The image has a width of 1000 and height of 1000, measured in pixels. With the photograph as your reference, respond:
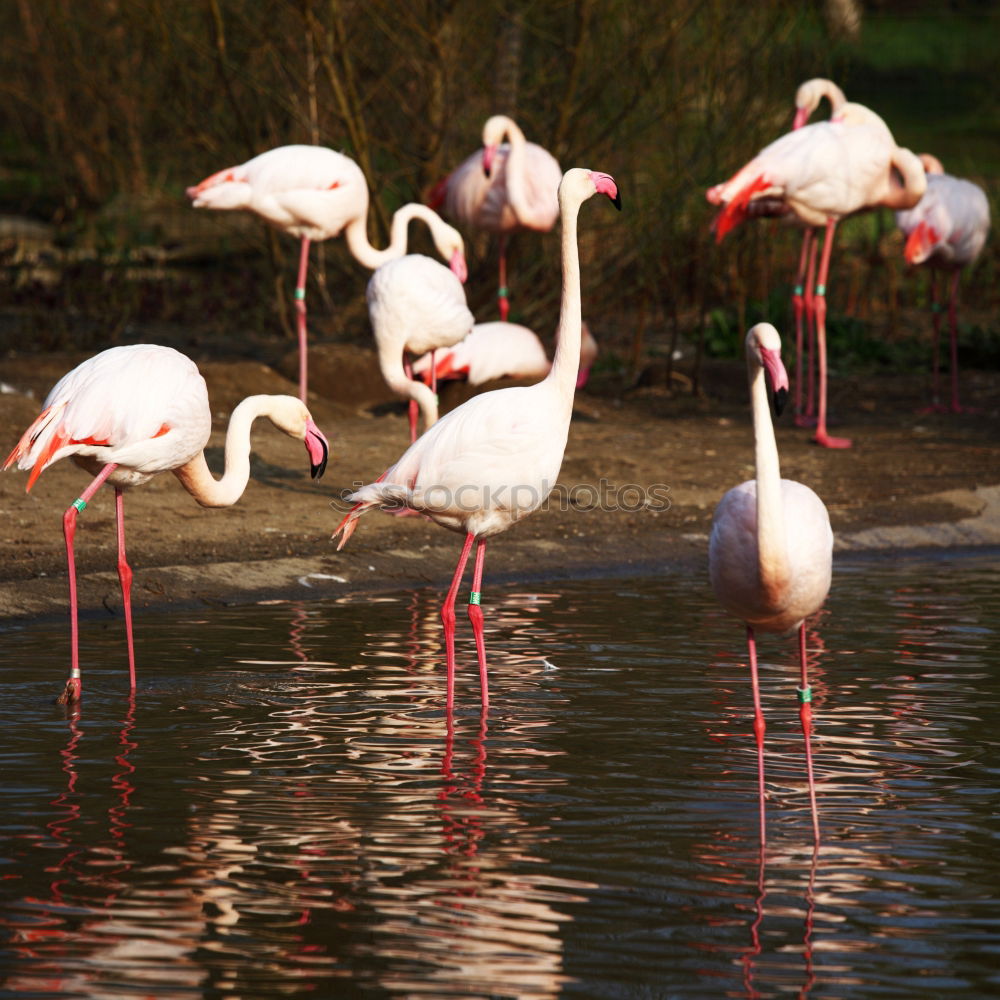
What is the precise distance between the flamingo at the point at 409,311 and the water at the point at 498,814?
2479 millimetres

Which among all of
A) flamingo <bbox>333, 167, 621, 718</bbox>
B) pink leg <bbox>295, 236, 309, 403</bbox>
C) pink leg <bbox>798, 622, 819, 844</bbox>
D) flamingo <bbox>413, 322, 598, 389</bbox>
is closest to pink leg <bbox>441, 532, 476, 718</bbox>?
flamingo <bbox>333, 167, 621, 718</bbox>

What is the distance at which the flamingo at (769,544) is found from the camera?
4.12 m

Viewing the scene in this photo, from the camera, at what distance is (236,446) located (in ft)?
20.1

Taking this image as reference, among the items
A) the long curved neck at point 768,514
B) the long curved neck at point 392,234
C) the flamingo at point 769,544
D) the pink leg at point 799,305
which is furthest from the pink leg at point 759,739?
the pink leg at point 799,305

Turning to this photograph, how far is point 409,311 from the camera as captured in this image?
8.59 meters

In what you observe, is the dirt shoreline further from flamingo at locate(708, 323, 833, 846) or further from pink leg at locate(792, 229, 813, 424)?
flamingo at locate(708, 323, 833, 846)

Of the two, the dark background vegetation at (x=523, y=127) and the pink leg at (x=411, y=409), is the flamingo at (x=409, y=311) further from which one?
the dark background vegetation at (x=523, y=127)

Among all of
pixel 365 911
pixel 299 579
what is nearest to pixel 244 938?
pixel 365 911

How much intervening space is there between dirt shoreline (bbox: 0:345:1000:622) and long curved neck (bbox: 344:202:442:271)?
3.13 feet

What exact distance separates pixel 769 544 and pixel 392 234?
588 centimetres

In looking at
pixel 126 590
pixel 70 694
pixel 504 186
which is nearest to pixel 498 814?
pixel 70 694

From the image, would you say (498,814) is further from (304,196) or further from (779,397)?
(304,196)

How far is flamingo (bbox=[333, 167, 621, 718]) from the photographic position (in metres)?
5.40

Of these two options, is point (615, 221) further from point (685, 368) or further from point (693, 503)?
point (693, 503)
